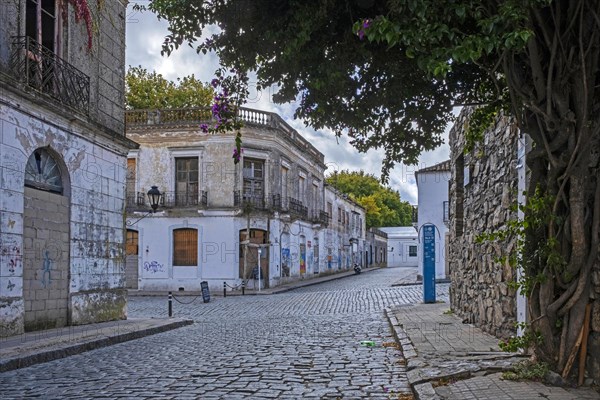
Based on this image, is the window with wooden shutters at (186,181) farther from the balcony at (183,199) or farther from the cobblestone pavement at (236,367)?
the cobblestone pavement at (236,367)

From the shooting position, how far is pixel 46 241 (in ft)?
38.7

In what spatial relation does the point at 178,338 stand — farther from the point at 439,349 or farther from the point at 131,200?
the point at 131,200

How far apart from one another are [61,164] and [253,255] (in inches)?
705

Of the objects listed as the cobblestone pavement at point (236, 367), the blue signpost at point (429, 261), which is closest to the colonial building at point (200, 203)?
the blue signpost at point (429, 261)

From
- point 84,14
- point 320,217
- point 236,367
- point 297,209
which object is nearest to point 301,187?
point 297,209

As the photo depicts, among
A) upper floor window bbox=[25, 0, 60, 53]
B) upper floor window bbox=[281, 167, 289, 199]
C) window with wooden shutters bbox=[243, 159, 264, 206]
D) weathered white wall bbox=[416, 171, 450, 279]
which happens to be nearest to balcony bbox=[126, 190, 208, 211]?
window with wooden shutters bbox=[243, 159, 264, 206]

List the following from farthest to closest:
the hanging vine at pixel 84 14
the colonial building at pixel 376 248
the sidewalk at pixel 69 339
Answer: the colonial building at pixel 376 248 < the hanging vine at pixel 84 14 < the sidewalk at pixel 69 339

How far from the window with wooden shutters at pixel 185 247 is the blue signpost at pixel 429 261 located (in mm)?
14523

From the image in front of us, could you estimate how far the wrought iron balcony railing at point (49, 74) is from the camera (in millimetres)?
10664

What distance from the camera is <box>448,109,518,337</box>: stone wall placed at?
829cm

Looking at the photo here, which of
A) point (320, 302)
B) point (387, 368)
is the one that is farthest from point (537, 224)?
point (320, 302)

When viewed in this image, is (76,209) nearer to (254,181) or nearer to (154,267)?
(154,267)

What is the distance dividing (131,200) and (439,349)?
23.8m

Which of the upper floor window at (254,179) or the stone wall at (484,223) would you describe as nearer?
the stone wall at (484,223)
